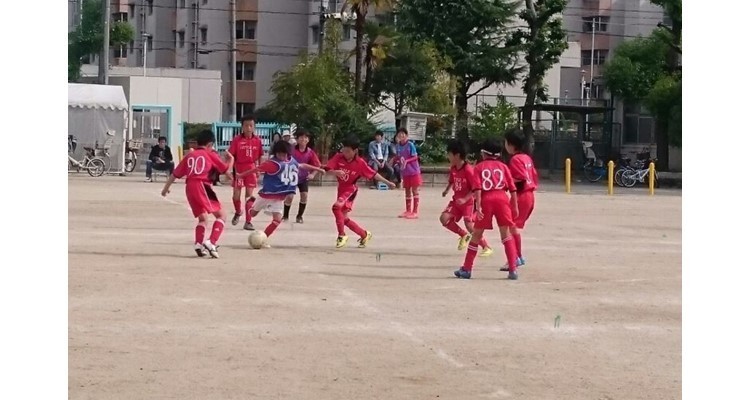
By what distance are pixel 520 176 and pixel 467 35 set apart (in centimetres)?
3409

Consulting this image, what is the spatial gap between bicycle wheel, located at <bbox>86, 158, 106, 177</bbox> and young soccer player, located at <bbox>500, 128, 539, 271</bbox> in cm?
2450

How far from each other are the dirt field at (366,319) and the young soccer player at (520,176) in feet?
1.91

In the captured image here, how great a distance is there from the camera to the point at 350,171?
17.0 meters

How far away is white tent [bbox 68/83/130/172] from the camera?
125ft

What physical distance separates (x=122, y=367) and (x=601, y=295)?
5.61 m

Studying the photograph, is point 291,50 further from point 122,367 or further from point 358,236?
point 122,367

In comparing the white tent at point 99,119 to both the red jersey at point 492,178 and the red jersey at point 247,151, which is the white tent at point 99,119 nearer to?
the red jersey at point 247,151

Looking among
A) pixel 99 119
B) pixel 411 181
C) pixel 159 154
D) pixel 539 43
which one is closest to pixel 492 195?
pixel 411 181

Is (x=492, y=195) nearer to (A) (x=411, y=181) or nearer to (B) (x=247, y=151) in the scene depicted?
(B) (x=247, y=151)

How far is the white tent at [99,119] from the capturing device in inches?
1503

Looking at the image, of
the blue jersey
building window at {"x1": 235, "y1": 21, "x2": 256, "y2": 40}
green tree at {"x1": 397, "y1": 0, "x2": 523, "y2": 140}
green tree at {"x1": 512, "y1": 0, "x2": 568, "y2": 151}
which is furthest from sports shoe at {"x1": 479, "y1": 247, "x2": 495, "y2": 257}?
building window at {"x1": 235, "y1": 21, "x2": 256, "y2": 40}

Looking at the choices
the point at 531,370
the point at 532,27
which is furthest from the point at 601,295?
the point at 532,27

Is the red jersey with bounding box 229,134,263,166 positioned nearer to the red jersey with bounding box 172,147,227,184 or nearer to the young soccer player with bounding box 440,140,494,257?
the young soccer player with bounding box 440,140,494,257

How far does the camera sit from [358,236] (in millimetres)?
17922
